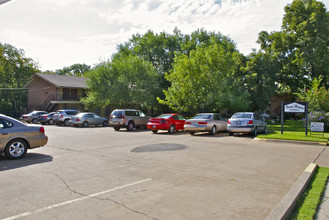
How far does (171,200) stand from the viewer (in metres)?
5.01

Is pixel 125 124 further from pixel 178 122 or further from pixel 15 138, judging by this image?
pixel 15 138

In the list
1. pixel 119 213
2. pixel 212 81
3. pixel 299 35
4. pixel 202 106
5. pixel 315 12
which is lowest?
pixel 119 213

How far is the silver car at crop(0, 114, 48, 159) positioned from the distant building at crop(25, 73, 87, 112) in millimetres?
32204

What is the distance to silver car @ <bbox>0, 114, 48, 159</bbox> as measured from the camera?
28.8ft

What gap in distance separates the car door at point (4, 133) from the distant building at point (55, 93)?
3248cm

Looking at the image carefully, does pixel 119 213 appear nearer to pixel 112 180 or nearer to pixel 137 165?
pixel 112 180

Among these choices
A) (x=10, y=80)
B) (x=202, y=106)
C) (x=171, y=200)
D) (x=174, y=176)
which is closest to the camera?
(x=171, y=200)

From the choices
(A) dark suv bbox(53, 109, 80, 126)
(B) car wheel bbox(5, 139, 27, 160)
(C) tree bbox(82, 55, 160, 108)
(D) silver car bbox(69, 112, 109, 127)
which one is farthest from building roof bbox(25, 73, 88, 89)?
(B) car wheel bbox(5, 139, 27, 160)

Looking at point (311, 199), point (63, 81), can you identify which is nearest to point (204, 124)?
point (311, 199)

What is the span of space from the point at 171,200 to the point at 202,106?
65.5 ft

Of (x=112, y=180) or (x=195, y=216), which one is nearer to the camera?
(x=195, y=216)

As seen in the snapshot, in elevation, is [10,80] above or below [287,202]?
above

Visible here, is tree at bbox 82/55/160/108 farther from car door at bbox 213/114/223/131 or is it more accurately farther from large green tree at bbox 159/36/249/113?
car door at bbox 213/114/223/131

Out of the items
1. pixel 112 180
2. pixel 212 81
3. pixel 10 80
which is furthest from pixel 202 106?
pixel 10 80
